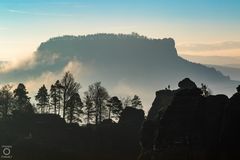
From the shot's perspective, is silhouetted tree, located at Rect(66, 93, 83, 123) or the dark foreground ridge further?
silhouetted tree, located at Rect(66, 93, 83, 123)

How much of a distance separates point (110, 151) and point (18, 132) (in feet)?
66.0

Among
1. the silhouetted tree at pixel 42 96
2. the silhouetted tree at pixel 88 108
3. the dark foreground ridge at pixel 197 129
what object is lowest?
the dark foreground ridge at pixel 197 129

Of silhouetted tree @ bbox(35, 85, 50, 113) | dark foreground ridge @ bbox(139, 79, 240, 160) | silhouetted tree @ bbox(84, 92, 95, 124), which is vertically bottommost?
dark foreground ridge @ bbox(139, 79, 240, 160)

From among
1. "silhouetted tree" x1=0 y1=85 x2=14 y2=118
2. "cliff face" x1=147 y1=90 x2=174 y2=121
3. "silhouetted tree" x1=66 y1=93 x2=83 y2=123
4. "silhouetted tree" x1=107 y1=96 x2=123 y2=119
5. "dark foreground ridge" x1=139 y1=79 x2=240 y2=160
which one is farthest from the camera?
"silhouetted tree" x1=107 y1=96 x2=123 y2=119

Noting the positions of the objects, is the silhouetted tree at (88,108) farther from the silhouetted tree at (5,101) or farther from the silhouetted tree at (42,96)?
the silhouetted tree at (5,101)

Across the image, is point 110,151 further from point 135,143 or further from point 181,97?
point 181,97

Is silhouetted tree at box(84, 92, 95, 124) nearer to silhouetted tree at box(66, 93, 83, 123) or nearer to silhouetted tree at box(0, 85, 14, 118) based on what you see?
silhouetted tree at box(66, 93, 83, 123)

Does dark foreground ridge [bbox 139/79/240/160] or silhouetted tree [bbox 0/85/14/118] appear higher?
silhouetted tree [bbox 0/85/14/118]

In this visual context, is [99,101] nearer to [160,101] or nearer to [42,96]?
[42,96]

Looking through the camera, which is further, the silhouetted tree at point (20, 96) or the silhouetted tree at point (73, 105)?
the silhouetted tree at point (20, 96)

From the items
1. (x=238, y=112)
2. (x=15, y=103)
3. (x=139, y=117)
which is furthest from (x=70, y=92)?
(x=238, y=112)

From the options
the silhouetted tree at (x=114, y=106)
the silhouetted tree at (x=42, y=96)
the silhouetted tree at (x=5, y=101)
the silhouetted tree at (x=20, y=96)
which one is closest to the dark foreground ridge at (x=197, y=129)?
the silhouetted tree at (x=114, y=106)

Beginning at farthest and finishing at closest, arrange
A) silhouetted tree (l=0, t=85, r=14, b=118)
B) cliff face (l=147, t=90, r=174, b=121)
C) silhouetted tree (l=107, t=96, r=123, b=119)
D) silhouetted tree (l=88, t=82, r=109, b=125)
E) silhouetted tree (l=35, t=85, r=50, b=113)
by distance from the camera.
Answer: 1. silhouetted tree (l=35, t=85, r=50, b=113)
2. silhouetted tree (l=88, t=82, r=109, b=125)
3. silhouetted tree (l=107, t=96, r=123, b=119)
4. silhouetted tree (l=0, t=85, r=14, b=118)
5. cliff face (l=147, t=90, r=174, b=121)

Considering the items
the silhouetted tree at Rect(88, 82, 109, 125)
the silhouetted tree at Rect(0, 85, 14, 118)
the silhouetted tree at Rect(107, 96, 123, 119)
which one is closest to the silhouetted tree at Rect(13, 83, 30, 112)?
the silhouetted tree at Rect(0, 85, 14, 118)
